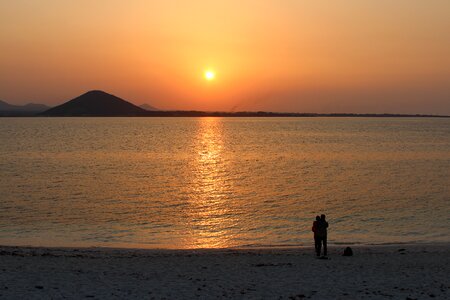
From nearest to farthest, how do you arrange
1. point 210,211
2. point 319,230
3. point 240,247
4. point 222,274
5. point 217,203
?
point 222,274 < point 319,230 < point 240,247 < point 210,211 < point 217,203

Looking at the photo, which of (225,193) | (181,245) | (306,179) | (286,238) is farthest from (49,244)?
(306,179)

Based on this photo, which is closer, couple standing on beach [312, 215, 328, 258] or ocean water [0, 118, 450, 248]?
couple standing on beach [312, 215, 328, 258]

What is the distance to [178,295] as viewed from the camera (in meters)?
13.4

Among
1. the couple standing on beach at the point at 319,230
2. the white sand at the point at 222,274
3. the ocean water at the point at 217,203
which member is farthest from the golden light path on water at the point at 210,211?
the couple standing on beach at the point at 319,230

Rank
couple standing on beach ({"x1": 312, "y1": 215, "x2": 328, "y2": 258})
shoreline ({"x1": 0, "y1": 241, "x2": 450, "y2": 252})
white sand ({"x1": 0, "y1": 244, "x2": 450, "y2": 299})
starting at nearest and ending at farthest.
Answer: white sand ({"x1": 0, "y1": 244, "x2": 450, "y2": 299}) → couple standing on beach ({"x1": 312, "y1": 215, "x2": 328, "y2": 258}) → shoreline ({"x1": 0, "y1": 241, "x2": 450, "y2": 252})

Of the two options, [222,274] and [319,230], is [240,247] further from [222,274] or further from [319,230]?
[222,274]

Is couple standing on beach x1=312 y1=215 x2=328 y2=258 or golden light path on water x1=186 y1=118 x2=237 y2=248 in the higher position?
couple standing on beach x1=312 y1=215 x2=328 y2=258

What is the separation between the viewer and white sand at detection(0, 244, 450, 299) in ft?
44.6

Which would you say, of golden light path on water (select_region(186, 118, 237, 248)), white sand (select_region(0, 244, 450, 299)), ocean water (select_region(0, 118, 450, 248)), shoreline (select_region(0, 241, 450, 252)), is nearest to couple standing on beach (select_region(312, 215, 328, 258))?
white sand (select_region(0, 244, 450, 299))

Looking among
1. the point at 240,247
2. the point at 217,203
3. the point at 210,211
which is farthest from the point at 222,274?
A: the point at 217,203

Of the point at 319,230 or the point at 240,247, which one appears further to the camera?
the point at 240,247

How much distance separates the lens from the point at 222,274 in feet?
53.2

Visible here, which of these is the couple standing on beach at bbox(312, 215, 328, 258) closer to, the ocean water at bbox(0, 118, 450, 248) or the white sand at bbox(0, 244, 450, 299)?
the white sand at bbox(0, 244, 450, 299)

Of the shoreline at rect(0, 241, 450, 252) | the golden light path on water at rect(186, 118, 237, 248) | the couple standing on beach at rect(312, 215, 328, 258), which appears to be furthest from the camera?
the golden light path on water at rect(186, 118, 237, 248)
